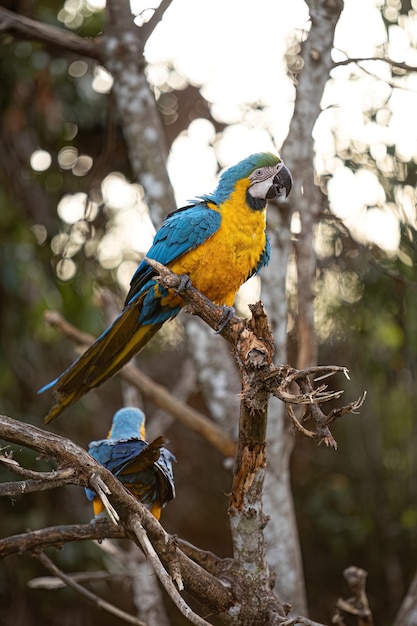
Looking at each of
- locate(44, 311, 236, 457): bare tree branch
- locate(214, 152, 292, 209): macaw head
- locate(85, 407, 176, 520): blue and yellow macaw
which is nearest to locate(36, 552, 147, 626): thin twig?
locate(85, 407, 176, 520): blue and yellow macaw

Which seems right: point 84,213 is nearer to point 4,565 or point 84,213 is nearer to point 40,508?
point 40,508

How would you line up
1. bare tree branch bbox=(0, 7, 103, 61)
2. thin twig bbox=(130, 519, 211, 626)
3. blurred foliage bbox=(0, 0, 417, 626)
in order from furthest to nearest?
blurred foliage bbox=(0, 0, 417, 626), bare tree branch bbox=(0, 7, 103, 61), thin twig bbox=(130, 519, 211, 626)

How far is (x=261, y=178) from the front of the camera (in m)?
2.65

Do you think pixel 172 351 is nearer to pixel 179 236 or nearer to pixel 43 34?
pixel 43 34

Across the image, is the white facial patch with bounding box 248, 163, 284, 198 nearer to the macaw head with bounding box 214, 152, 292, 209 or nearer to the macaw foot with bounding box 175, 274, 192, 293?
the macaw head with bounding box 214, 152, 292, 209

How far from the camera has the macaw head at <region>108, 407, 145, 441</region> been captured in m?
2.56

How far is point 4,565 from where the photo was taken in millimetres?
4812

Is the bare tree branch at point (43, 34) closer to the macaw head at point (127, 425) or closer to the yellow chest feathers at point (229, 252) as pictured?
the yellow chest feathers at point (229, 252)

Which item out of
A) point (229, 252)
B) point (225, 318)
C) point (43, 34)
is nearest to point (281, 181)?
point (229, 252)

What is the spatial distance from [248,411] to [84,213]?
2.67 m

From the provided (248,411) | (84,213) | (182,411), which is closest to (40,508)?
(182,411)

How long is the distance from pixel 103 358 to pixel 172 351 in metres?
3.63

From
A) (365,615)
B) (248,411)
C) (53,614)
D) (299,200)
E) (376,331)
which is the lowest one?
(53,614)

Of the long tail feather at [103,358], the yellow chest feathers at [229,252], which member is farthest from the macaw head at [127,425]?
the yellow chest feathers at [229,252]
